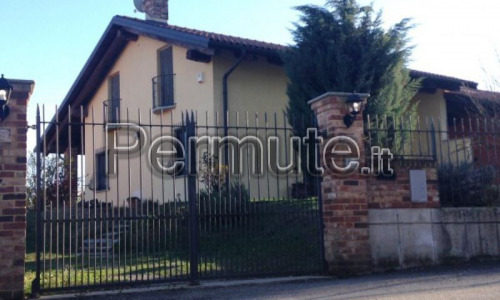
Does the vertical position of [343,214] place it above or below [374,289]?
above

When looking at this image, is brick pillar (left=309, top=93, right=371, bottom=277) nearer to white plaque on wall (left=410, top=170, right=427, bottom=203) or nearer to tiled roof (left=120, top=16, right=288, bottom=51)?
white plaque on wall (left=410, top=170, right=427, bottom=203)

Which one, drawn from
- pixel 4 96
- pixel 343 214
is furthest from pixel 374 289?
pixel 4 96

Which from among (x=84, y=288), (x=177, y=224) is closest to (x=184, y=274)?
(x=177, y=224)

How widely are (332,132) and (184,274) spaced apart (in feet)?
8.40

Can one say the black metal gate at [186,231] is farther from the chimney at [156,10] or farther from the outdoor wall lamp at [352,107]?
the chimney at [156,10]

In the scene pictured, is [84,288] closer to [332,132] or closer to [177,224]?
[177,224]

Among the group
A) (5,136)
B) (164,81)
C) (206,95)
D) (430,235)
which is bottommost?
(430,235)

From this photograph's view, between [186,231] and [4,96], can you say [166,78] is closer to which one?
[186,231]

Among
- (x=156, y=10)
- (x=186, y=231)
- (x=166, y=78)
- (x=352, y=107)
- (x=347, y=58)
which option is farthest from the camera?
(x=156, y=10)

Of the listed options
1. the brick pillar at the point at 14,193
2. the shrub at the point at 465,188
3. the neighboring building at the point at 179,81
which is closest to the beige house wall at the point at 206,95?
the neighboring building at the point at 179,81

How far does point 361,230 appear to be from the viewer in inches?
289

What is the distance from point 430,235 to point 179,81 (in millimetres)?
8302

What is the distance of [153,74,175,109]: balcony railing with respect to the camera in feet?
47.9

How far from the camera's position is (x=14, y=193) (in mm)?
6133
